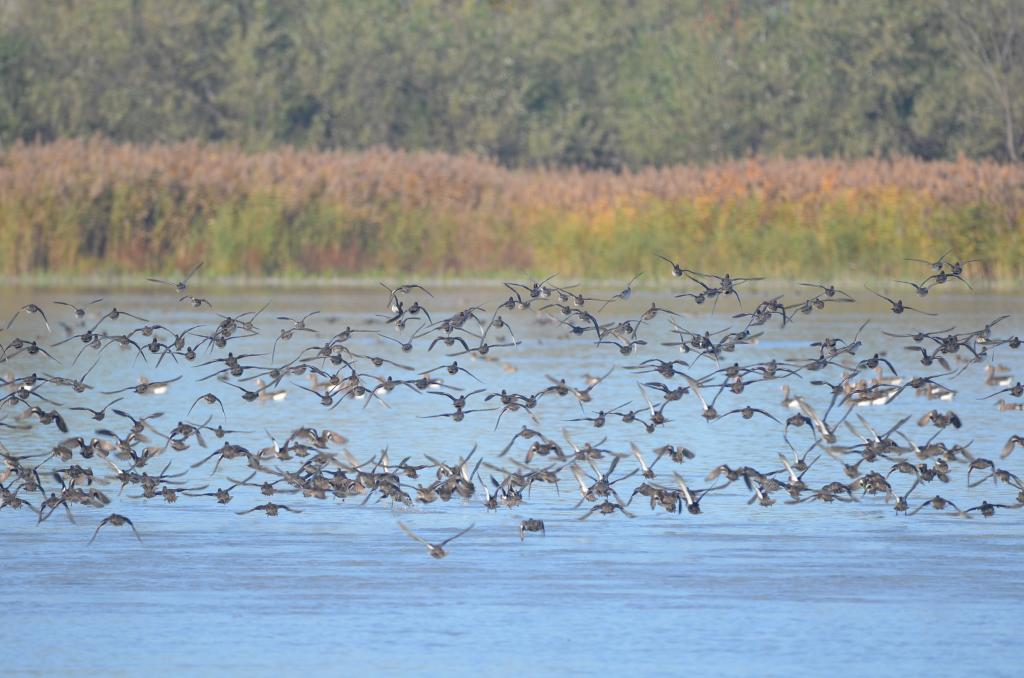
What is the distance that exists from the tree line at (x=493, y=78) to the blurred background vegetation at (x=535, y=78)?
0.05 m

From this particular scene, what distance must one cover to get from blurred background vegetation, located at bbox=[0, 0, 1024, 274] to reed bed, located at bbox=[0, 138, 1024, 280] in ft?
36.4

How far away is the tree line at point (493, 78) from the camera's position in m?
41.4

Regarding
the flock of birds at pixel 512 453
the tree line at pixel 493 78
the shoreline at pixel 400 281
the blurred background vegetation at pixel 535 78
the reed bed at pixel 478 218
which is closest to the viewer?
the flock of birds at pixel 512 453

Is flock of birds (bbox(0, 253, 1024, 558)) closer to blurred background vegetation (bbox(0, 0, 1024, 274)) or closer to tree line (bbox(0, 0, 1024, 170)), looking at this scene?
blurred background vegetation (bbox(0, 0, 1024, 274))

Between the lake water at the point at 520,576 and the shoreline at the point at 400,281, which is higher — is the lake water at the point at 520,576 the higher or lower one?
the lower one

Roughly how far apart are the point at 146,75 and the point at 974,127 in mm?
18057

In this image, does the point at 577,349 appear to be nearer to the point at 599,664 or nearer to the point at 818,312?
the point at 818,312

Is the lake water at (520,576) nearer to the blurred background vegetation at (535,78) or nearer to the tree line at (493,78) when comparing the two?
the blurred background vegetation at (535,78)

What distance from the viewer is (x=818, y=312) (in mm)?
21422

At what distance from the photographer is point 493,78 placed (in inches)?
1805

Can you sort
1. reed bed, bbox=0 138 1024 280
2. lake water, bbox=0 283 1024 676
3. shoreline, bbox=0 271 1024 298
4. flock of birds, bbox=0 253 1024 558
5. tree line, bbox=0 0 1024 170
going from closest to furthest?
lake water, bbox=0 283 1024 676, flock of birds, bbox=0 253 1024 558, shoreline, bbox=0 271 1024 298, reed bed, bbox=0 138 1024 280, tree line, bbox=0 0 1024 170

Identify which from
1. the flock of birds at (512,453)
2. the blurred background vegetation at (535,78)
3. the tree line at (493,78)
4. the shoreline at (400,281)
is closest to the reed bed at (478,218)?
the shoreline at (400,281)

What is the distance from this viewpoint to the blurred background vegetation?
41.0 meters

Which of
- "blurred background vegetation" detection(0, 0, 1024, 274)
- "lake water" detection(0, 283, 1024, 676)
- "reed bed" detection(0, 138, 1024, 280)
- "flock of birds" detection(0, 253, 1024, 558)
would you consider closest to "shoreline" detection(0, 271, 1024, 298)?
"reed bed" detection(0, 138, 1024, 280)
